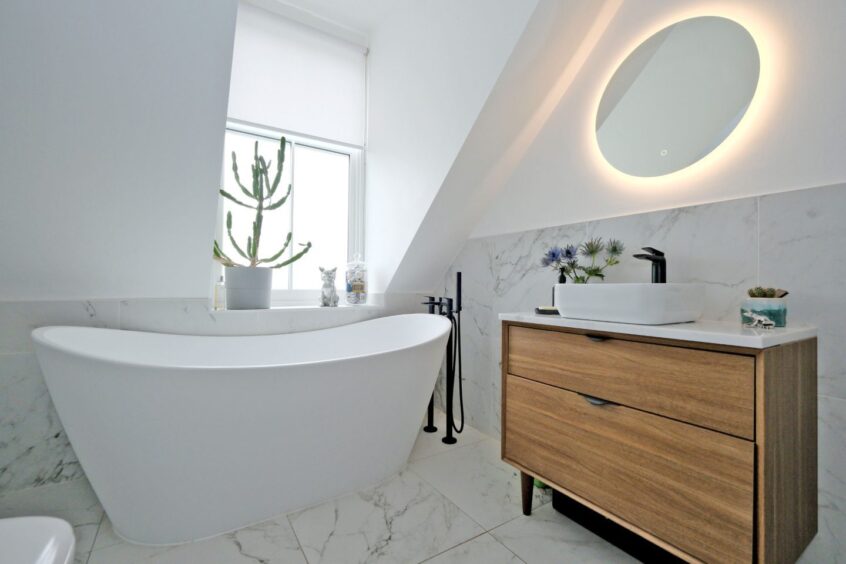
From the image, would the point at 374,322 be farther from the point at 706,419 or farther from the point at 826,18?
the point at 826,18

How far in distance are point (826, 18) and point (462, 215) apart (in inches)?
57.3

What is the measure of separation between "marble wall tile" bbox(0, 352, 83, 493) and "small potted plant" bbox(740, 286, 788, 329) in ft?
8.66

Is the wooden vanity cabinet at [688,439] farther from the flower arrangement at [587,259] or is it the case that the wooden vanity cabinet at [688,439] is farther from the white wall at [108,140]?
the white wall at [108,140]

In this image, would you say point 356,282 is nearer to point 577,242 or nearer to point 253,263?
point 253,263

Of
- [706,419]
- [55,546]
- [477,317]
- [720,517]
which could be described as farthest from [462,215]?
[55,546]

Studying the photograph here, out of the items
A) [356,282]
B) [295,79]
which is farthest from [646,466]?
[295,79]

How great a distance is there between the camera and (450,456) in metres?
1.89

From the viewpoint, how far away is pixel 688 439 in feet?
2.97

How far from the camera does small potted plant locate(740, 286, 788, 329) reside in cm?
95

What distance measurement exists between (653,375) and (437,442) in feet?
4.53

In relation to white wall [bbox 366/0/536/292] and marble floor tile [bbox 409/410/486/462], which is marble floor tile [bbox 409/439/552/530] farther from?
white wall [bbox 366/0/536/292]

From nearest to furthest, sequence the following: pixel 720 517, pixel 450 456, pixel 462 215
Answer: pixel 720 517 < pixel 450 456 < pixel 462 215

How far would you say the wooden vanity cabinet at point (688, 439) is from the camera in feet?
2.65

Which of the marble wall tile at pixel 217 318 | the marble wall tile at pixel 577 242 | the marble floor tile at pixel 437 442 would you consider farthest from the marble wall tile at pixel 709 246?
the marble wall tile at pixel 217 318
